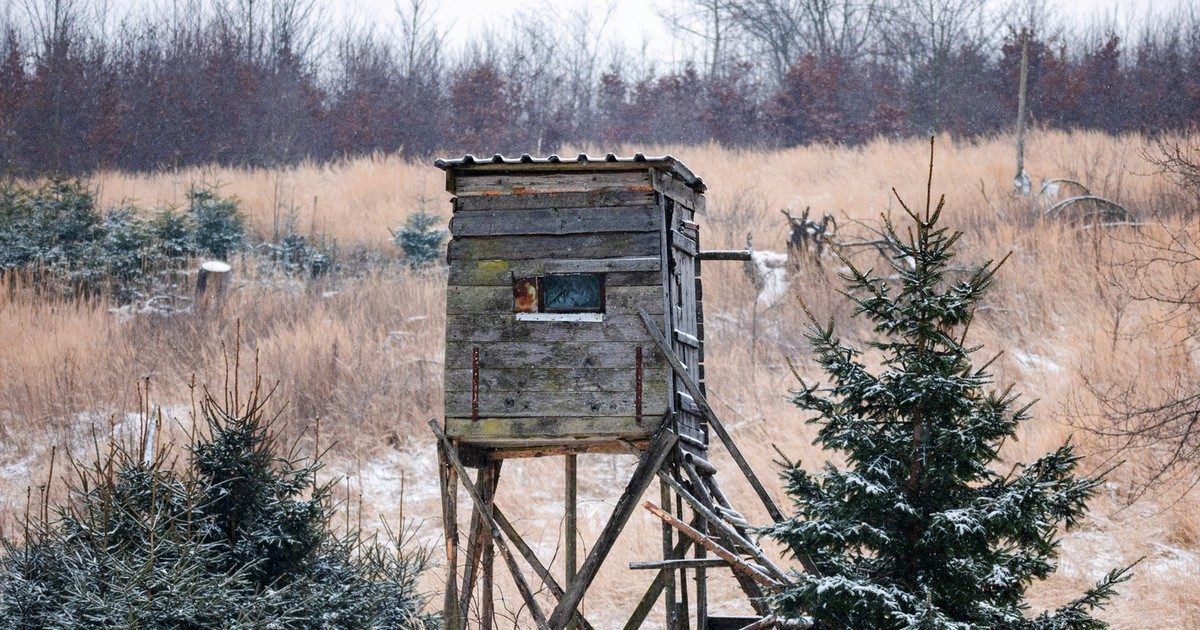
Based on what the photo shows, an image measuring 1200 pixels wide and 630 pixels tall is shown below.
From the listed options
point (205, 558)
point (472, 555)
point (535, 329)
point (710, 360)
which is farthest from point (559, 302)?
point (710, 360)

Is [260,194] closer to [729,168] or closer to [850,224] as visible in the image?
[729,168]

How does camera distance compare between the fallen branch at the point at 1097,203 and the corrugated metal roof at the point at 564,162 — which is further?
the fallen branch at the point at 1097,203

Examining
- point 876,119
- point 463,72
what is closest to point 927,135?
point 876,119

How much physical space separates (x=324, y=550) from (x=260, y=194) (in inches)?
724

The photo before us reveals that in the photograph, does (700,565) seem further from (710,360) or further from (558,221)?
(710,360)

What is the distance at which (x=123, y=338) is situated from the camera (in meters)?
19.7

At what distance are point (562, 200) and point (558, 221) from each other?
172mm

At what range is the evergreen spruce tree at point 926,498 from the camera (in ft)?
19.4

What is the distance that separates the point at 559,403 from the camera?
30.4 ft

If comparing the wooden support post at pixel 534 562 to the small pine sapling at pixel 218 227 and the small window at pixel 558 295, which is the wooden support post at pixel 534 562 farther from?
the small pine sapling at pixel 218 227

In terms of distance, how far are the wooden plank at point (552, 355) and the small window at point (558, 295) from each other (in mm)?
250

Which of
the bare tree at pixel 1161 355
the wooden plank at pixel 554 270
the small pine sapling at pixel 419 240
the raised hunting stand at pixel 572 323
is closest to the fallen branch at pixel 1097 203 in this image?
the bare tree at pixel 1161 355

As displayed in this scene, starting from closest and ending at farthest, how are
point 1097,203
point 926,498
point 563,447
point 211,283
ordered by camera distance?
point 926,498
point 563,447
point 1097,203
point 211,283

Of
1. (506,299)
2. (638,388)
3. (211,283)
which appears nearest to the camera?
(638,388)
